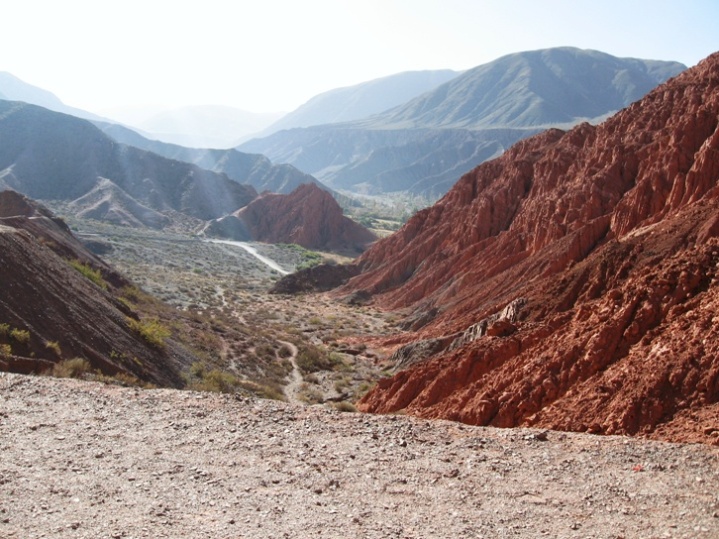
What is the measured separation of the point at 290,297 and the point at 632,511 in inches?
1912

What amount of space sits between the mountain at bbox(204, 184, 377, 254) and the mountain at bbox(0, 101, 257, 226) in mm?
10024

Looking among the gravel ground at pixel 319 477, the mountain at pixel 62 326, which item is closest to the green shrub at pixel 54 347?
the mountain at pixel 62 326

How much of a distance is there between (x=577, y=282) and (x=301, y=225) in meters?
81.8

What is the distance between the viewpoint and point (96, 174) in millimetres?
115125

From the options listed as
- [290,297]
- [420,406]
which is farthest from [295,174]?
[420,406]

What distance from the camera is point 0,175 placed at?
10662 centimetres

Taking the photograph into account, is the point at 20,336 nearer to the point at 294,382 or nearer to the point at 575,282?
the point at 294,382

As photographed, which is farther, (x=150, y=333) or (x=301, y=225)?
(x=301, y=225)

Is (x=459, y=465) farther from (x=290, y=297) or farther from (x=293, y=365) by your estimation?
(x=290, y=297)

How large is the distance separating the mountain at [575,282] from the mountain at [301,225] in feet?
127

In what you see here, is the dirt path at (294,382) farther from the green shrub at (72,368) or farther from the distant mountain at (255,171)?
the distant mountain at (255,171)

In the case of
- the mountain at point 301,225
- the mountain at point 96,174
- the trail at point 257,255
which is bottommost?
the trail at point 257,255

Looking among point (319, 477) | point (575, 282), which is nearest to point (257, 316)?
point (575, 282)

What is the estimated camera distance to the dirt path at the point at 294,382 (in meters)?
23.0
